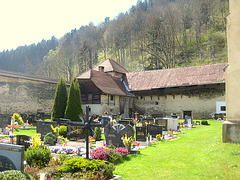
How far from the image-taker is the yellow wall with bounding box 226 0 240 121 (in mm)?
9656

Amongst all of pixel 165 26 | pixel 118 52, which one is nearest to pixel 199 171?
pixel 165 26

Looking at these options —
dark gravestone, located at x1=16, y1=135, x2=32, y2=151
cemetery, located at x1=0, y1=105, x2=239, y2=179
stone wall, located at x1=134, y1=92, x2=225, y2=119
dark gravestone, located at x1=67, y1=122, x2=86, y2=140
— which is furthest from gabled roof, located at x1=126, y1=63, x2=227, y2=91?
dark gravestone, located at x1=16, y1=135, x2=32, y2=151

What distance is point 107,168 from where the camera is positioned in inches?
241

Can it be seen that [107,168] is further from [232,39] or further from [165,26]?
[165,26]

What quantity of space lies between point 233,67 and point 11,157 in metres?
9.06

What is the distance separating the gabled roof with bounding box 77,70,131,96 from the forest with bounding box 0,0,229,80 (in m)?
12.4

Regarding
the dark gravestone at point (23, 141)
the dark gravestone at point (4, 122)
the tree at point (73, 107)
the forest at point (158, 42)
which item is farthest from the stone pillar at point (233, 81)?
the forest at point (158, 42)

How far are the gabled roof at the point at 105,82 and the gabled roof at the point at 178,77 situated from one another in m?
2.11

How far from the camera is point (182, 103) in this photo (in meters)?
30.4

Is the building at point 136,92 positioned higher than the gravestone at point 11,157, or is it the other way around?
the building at point 136,92

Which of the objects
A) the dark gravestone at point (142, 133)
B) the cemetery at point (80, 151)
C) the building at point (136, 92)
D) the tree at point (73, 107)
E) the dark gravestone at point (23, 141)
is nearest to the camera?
the cemetery at point (80, 151)

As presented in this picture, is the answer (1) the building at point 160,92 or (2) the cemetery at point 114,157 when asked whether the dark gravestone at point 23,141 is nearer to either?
(2) the cemetery at point 114,157

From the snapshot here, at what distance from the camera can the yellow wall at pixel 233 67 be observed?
9656 mm

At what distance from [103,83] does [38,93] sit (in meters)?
8.40
